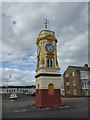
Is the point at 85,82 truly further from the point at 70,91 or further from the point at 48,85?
the point at 48,85

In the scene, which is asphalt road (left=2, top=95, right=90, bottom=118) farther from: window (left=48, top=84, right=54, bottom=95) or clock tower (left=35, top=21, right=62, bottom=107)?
window (left=48, top=84, right=54, bottom=95)

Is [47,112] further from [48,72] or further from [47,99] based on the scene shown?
[48,72]

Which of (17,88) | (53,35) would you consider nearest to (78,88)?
(53,35)

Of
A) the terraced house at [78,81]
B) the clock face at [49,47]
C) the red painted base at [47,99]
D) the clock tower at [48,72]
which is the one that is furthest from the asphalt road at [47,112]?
the terraced house at [78,81]

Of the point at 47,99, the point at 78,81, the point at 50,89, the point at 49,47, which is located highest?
the point at 49,47

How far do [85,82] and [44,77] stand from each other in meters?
29.6

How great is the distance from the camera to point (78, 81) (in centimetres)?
5231

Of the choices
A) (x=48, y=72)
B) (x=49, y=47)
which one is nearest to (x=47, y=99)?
(x=48, y=72)

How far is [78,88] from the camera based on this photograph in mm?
51875

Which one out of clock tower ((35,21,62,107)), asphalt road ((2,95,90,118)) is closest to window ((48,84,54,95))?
clock tower ((35,21,62,107))

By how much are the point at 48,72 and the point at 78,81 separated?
27.6 m

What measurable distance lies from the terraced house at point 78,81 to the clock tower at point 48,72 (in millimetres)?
26276

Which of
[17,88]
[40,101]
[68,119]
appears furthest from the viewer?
[17,88]

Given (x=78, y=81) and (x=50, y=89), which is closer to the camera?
(x=50, y=89)
